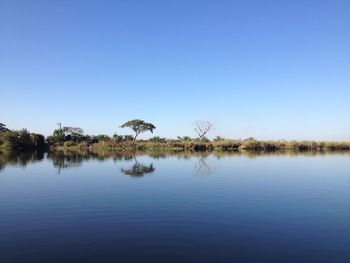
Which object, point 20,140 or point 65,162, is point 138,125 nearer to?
point 20,140

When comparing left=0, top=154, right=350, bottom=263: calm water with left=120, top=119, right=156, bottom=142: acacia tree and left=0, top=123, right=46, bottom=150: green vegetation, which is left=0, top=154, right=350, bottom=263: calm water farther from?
left=120, top=119, right=156, bottom=142: acacia tree

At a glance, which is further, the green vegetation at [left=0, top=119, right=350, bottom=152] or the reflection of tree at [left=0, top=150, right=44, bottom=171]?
the green vegetation at [left=0, top=119, right=350, bottom=152]

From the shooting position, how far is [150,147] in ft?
254

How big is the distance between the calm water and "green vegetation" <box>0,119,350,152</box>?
51841 mm

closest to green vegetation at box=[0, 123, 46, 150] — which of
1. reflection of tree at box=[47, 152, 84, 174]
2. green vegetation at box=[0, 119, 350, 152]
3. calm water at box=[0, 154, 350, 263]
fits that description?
green vegetation at box=[0, 119, 350, 152]

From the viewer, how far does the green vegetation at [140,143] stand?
70.8 meters

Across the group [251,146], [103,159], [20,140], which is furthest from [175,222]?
[20,140]

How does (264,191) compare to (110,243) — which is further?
(264,191)

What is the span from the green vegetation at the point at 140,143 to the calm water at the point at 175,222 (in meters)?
51.8

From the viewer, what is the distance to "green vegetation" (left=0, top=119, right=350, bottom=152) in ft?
232

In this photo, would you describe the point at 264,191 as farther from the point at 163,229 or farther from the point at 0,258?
the point at 0,258

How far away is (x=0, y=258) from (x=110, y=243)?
2.44 meters

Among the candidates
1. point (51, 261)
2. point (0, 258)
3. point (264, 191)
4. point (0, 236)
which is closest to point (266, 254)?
point (51, 261)

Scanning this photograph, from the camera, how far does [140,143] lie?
80.3 meters
